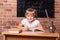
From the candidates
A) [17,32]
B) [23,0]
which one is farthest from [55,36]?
[23,0]

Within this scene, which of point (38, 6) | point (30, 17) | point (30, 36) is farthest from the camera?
point (38, 6)

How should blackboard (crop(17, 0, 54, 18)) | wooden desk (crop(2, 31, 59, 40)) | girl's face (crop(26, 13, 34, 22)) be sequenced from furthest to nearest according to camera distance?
blackboard (crop(17, 0, 54, 18)) → girl's face (crop(26, 13, 34, 22)) → wooden desk (crop(2, 31, 59, 40))

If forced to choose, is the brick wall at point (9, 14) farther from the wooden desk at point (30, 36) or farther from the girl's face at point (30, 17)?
the wooden desk at point (30, 36)

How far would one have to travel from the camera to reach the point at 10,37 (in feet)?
7.20

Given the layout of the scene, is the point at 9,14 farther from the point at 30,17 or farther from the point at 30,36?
the point at 30,36

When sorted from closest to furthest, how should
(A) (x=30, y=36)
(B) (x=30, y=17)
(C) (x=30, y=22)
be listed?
(A) (x=30, y=36)
(B) (x=30, y=17)
(C) (x=30, y=22)

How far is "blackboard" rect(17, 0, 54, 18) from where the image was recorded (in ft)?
10.2

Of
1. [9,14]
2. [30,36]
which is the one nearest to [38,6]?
[9,14]

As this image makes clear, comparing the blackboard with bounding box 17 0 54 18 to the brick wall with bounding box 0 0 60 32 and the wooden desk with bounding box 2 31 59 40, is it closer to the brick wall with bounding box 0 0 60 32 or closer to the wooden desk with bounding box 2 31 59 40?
the brick wall with bounding box 0 0 60 32

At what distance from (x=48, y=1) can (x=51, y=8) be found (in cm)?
16

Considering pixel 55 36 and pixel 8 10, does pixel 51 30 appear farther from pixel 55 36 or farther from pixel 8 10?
pixel 8 10

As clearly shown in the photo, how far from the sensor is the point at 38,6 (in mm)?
3131

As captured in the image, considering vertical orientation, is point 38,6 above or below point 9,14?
above

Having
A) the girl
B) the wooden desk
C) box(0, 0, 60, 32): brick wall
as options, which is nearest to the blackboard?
box(0, 0, 60, 32): brick wall
